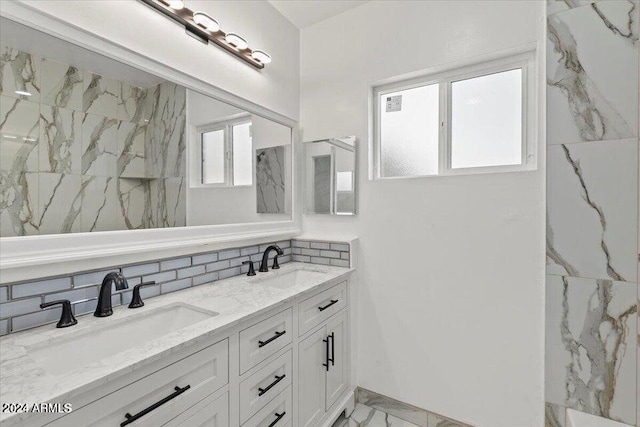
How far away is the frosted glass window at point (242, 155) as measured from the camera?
1858mm

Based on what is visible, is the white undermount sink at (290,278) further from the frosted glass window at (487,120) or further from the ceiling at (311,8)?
the ceiling at (311,8)

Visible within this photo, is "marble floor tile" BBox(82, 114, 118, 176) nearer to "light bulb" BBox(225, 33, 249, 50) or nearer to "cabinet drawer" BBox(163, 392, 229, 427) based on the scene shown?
"light bulb" BBox(225, 33, 249, 50)

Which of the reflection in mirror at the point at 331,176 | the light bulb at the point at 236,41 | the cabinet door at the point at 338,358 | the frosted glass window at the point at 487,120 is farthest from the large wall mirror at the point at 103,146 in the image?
the frosted glass window at the point at 487,120

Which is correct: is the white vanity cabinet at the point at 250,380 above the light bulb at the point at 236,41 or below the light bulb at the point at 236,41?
below

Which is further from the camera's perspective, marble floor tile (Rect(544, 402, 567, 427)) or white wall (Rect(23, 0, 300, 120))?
white wall (Rect(23, 0, 300, 120))

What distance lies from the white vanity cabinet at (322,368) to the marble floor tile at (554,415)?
1.04 m

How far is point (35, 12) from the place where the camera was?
101 centimetres

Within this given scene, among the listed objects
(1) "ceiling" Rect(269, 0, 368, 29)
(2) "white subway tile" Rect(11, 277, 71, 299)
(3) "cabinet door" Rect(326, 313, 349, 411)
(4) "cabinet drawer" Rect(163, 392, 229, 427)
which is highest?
(1) "ceiling" Rect(269, 0, 368, 29)

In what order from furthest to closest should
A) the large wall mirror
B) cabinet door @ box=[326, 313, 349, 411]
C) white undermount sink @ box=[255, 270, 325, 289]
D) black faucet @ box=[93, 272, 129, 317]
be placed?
white undermount sink @ box=[255, 270, 325, 289] → cabinet door @ box=[326, 313, 349, 411] → black faucet @ box=[93, 272, 129, 317] → the large wall mirror

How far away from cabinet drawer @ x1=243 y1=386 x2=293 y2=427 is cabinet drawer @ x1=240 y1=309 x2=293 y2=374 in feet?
0.72

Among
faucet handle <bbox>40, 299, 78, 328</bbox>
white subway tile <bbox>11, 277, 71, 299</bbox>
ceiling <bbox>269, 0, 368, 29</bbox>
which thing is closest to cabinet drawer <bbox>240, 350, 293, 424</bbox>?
faucet handle <bbox>40, 299, 78, 328</bbox>

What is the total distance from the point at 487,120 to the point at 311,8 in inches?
58.5

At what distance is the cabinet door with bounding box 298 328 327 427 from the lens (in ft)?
4.93

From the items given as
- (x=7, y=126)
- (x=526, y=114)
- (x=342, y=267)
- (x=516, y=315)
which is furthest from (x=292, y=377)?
(x=526, y=114)
